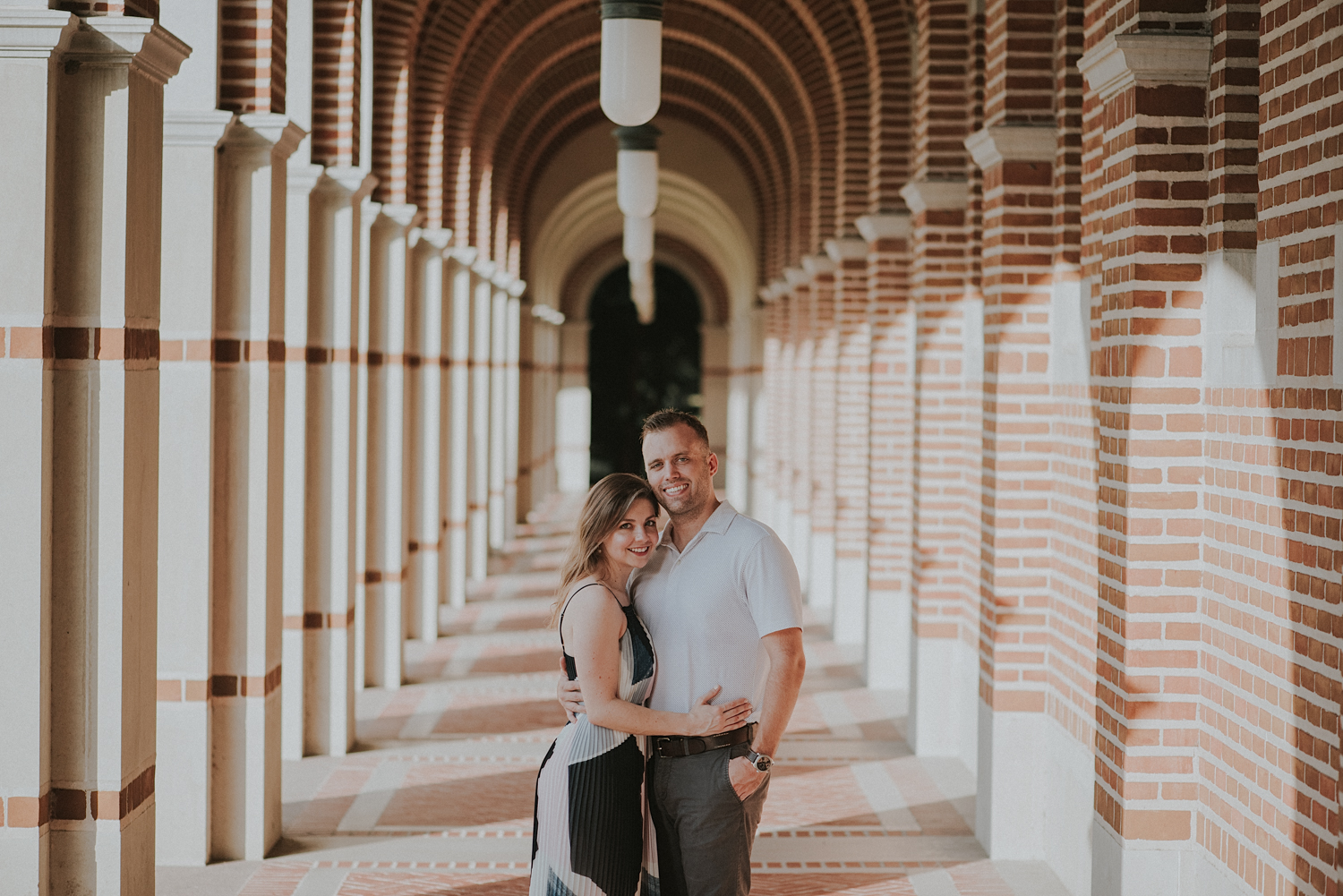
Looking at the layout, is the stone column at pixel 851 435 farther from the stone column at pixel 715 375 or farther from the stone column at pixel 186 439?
the stone column at pixel 715 375

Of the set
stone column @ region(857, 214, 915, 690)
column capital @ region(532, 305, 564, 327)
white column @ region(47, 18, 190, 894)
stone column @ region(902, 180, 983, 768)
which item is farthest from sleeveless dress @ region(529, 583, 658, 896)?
column capital @ region(532, 305, 564, 327)

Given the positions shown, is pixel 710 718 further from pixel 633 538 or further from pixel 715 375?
pixel 715 375

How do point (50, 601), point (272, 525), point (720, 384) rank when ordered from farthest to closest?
1. point (720, 384)
2. point (272, 525)
3. point (50, 601)

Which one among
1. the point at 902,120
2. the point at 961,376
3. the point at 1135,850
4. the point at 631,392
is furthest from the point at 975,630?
the point at 631,392

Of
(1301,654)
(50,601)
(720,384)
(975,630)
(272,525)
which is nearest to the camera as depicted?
(1301,654)

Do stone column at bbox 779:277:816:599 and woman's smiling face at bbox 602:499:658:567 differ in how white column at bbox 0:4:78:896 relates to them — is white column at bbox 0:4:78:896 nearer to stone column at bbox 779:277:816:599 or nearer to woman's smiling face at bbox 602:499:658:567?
woman's smiling face at bbox 602:499:658:567

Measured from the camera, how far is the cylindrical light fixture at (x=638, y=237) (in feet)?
34.4

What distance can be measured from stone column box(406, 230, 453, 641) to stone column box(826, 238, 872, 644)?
12.6ft

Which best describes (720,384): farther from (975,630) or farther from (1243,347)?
(1243,347)

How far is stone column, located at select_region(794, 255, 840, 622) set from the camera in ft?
51.6

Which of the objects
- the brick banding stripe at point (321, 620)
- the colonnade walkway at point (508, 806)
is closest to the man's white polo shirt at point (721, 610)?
the colonnade walkway at point (508, 806)

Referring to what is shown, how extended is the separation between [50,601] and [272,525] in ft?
7.88

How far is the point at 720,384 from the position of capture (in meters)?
38.6

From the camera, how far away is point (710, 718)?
3855mm
